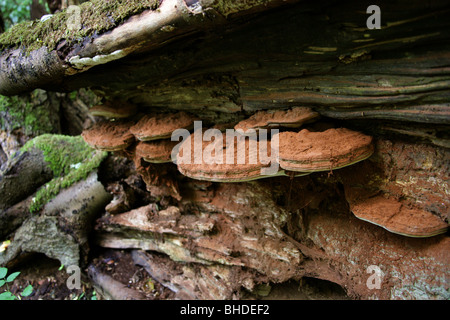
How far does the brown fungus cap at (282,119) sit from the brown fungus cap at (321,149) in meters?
0.13

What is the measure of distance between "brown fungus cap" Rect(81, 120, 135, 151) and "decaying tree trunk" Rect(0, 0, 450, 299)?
342 mm

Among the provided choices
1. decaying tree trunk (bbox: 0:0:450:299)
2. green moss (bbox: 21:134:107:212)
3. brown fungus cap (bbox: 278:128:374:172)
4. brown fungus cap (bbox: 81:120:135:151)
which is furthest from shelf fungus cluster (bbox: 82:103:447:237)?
green moss (bbox: 21:134:107:212)

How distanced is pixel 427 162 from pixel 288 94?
1251mm

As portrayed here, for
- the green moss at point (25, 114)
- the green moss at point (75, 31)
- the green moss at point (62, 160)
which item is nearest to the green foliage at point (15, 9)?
the green moss at point (25, 114)

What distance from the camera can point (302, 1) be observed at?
177cm

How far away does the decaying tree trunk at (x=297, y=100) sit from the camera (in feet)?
6.15

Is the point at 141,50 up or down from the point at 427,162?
up

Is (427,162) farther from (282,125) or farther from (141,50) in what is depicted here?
(141,50)

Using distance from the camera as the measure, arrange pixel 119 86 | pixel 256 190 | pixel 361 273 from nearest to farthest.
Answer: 1. pixel 361 273
2. pixel 119 86
3. pixel 256 190

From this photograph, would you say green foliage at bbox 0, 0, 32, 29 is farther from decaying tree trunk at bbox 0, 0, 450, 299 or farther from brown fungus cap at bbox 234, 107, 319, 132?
brown fungus cap at bbox 234, 107, 319, 132

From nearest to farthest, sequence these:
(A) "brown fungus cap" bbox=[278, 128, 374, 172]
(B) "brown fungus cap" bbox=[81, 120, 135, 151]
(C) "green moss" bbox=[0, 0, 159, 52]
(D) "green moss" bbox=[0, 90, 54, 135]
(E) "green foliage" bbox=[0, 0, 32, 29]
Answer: (A) "brown fungus cap" bbox=[278, 128, 374, 172] < (C) "green moss" bbox=[0, 0, 159, 52] < (B) "brown fungus cap" bbox=[81, 120, 135, 151] < (D) "green moss" bbox=[0, 90, 54, 135] < (E) "green foliage" bbox=[0, 0, 32, 29]

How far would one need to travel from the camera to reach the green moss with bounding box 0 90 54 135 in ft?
20.6

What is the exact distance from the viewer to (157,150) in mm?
3035

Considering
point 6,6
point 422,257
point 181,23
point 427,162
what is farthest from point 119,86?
point 6,6
